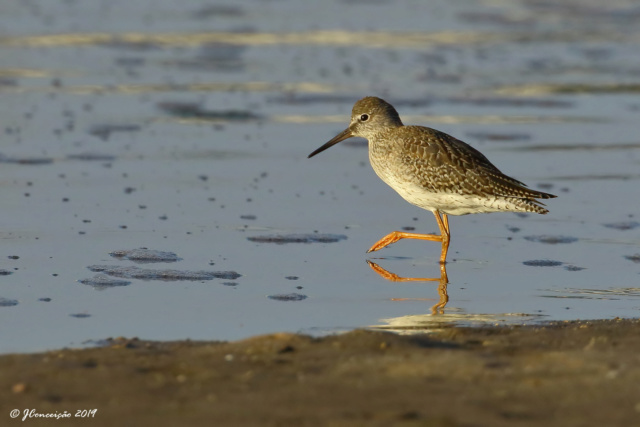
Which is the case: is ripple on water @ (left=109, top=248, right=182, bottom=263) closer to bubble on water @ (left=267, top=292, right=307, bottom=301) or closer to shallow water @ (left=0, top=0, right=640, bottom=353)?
shallow water @ (left=0, top=0, right=640, bottom=353)

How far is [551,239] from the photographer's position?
30.5 feet

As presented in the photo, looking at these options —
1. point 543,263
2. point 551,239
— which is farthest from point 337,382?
point 551,239

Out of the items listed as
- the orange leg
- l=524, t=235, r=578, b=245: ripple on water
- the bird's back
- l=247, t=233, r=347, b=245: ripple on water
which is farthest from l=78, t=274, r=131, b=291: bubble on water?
l=524, t=235, r=578, b=245: ripple on water

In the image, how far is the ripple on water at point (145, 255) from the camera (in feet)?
26.9

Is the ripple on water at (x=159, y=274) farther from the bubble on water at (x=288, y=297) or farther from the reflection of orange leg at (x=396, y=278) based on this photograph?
the reflection of orange leg at (x=396, y=278)

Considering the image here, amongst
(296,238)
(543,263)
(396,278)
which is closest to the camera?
(396,278)

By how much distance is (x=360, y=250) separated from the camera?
8.88 m

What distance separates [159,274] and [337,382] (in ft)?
9.93

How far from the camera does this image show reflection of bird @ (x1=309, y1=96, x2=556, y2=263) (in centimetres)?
900

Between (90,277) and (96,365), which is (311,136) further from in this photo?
(96,365)

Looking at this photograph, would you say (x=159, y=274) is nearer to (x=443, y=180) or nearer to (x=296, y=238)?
(x=296, y=238)

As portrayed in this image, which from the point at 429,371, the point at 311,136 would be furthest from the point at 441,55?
the point at 429,371

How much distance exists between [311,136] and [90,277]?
5.71 m

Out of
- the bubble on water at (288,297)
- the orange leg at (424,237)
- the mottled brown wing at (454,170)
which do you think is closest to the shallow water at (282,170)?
the bubble on water at (288,297)
